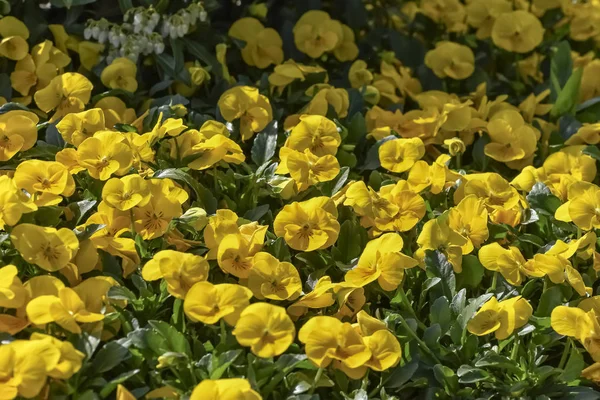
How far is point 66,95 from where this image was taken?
5.80ft

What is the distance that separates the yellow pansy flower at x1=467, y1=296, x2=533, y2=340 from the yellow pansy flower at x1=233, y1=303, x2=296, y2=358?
32 centimetres

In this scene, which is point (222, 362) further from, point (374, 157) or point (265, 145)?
point (374, 157)

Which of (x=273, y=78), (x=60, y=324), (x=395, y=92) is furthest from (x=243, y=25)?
(x=60, y=324)

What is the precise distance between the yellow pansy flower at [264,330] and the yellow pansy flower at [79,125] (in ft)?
1.85

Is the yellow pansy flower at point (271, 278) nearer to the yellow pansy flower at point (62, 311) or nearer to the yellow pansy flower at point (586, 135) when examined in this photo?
the yellow pansy flower at point (62, 311)

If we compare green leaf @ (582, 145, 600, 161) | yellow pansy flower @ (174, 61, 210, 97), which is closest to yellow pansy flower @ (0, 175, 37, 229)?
yellow pansy flower @ (174, 61, 210, 97)

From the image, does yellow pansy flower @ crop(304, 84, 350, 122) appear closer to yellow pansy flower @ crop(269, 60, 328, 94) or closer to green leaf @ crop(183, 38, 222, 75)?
yellow pansy flower @ crop(269, 60, 328, 94)

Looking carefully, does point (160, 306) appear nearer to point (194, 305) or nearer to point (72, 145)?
point (194, 305)

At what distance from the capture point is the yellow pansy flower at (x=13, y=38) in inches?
74.4

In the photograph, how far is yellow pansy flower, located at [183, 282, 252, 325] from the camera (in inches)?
47.8

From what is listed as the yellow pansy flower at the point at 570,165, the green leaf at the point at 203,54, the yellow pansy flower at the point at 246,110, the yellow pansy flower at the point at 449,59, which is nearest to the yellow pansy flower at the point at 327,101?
the yellow pansy flower at the point at 246,110

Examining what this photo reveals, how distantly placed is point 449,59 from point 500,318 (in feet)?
3.50

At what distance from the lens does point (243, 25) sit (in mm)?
2197

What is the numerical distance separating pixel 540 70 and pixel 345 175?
3.55ft
